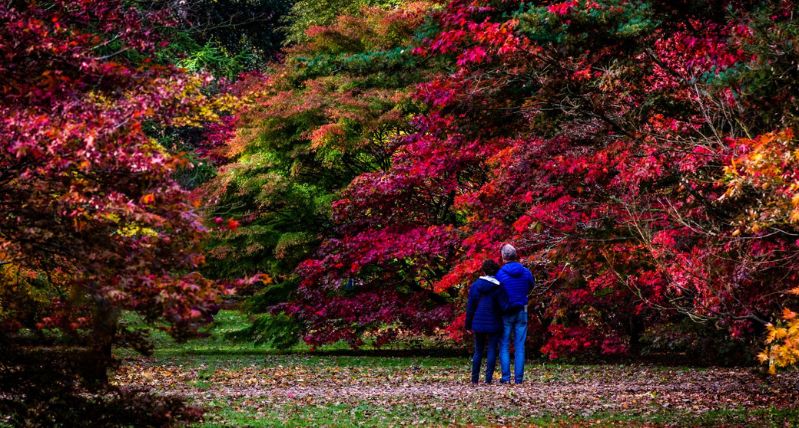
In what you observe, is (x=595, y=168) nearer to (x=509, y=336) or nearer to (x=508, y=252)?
(x=508, y=252)

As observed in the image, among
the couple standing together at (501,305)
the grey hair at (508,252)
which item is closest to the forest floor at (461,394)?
the couple standing together at (501,305)

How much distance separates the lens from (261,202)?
21.2 metres

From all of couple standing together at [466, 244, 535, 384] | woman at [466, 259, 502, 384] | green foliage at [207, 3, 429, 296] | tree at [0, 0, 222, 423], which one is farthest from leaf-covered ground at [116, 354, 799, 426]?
green foliage at [207, 3, 429, 296]

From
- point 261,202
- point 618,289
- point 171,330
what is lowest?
point 171,330

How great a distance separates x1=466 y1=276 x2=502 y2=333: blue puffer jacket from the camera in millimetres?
11984

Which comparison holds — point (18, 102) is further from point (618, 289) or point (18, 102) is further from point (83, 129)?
point (618, 289)

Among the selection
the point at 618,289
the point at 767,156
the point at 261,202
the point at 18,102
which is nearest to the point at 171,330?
the point at 18,102

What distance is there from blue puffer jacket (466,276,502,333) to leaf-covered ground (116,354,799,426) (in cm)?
78

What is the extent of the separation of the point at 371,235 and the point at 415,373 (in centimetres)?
466

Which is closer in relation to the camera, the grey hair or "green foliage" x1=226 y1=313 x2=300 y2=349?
the grey hair

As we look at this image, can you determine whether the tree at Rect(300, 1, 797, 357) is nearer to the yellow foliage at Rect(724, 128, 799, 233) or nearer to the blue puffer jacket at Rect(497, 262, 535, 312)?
the yellow foliage at Rect(724, 128, 799, 233)

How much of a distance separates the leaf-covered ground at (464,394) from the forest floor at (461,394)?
0.04 feet

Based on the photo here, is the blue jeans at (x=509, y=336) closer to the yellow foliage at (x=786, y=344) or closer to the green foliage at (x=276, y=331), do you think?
the yellow foliage at (x=786, y=344)

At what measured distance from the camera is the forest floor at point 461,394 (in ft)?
30.8
